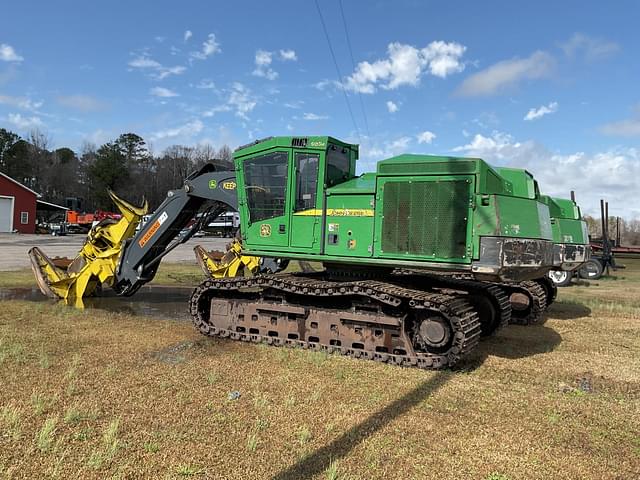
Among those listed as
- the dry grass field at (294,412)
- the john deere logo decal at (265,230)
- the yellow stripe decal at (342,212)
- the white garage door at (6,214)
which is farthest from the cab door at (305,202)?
the white garage door at (6,214)

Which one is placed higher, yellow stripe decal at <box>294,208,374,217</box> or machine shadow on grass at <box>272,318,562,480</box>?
yellow stripe decal at <box>294,208,374,217</box>

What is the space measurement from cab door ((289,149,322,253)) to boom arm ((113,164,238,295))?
1441 mm

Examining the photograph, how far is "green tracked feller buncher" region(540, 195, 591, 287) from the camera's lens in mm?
10789

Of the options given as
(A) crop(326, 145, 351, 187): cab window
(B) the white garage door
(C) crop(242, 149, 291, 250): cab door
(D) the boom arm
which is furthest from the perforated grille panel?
(B) the white garage door

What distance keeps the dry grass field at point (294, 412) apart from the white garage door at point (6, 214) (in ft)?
157

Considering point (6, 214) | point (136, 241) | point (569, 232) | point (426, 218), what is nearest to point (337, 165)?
point (426, 218)

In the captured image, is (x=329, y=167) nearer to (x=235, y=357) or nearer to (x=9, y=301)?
(x=235, y=357)

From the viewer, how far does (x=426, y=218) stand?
6664mm

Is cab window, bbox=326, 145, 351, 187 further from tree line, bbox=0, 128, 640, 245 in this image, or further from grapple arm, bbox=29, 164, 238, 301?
tree line, bbox=0, 128, 640, 245

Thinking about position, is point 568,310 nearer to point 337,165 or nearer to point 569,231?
point 569,231

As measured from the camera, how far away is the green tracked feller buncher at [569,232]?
1079 cm

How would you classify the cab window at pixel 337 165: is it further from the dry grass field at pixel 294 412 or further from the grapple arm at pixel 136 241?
the dry grass field at pixel 294 412

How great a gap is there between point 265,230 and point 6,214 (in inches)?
1972

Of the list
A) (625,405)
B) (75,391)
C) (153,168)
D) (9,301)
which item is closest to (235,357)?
(75,391)
